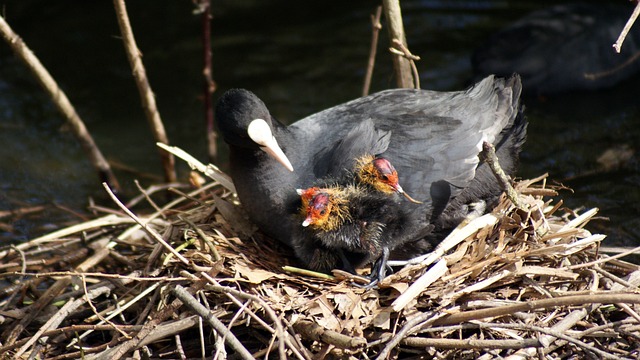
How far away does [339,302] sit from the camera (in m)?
2.99

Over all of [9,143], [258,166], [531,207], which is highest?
[258,166]

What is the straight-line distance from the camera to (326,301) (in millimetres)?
3008

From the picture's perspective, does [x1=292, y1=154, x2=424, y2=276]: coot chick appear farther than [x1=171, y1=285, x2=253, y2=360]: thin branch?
Yes

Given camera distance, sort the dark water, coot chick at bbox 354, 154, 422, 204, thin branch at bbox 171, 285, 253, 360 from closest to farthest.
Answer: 1. thin branch at bbox 171, 285, 253, 360
2. coot chick at bbox 354, 154, 422, 204
3. the dark water

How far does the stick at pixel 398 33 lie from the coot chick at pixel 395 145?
1.85ft

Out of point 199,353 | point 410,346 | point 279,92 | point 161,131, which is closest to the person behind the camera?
point 410,346

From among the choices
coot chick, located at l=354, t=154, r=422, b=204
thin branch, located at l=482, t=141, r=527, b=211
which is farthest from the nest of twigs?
coot chick, located at l=354, t=154, r=422, b=204

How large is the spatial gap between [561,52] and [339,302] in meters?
3.57

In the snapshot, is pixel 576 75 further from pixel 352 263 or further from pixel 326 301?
pixel 326 301

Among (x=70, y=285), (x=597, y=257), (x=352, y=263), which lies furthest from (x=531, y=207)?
(x=70, y=285)

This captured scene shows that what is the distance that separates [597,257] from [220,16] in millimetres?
4646

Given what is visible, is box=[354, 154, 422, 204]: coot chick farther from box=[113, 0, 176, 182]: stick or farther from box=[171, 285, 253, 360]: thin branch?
box=[113, 0, 176, 182]: stick

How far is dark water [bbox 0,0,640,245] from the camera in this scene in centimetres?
514

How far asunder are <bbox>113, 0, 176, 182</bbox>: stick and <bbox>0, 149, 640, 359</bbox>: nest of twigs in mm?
1216
